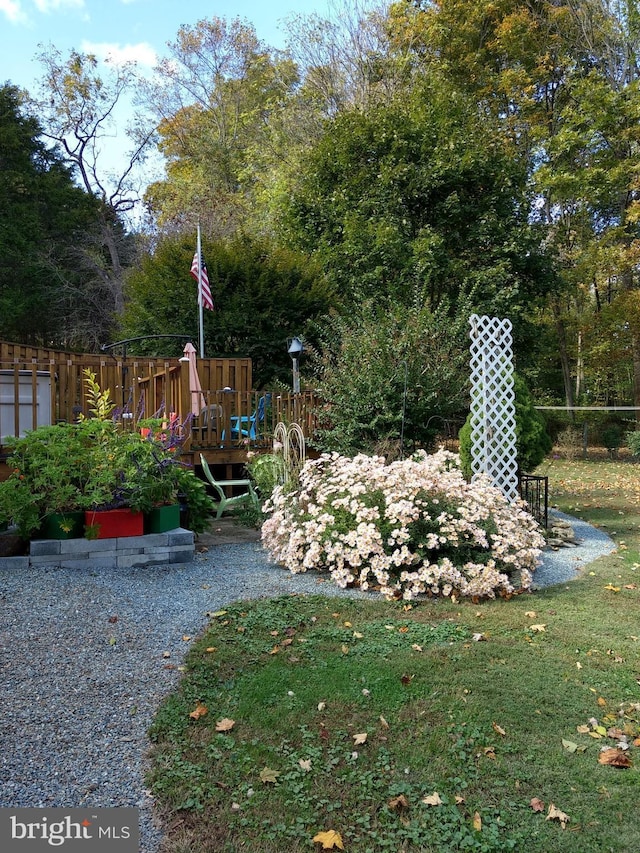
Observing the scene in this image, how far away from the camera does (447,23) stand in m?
15.9

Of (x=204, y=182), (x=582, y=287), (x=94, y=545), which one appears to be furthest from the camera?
(x=204, y=182)

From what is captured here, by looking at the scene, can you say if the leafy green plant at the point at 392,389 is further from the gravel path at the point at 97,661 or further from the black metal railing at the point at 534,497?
the gravel path at the point at 97,661

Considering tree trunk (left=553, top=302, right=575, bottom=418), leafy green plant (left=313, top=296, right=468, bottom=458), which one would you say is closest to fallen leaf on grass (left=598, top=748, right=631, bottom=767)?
leafy green plant (left=313, top=296, right=468, bottom=458)

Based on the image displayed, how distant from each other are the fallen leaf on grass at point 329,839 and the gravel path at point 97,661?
44 centimetres

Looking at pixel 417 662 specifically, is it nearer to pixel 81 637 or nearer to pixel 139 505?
pixel 81 637

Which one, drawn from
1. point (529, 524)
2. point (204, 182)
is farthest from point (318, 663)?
point (204, 182)

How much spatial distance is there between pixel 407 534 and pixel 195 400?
377 cm

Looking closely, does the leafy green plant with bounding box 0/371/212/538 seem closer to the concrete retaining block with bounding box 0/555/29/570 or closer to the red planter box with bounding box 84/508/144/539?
the red planter box with bounding box 84/508/144/539

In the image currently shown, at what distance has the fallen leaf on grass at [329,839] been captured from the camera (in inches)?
66.4

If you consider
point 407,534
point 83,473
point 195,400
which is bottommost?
point 407,534

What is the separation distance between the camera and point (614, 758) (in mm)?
2145

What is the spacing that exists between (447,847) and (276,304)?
9.95 m

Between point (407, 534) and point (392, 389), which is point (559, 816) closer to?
point (407, 534)

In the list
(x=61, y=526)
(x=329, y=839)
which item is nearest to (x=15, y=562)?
(x=61, y=526)
